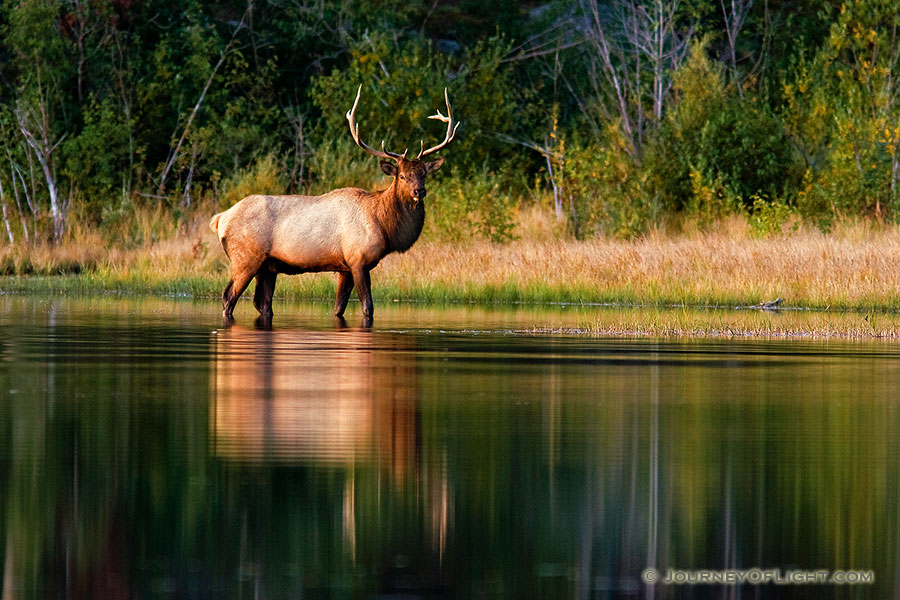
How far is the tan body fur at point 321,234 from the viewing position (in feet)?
75.9

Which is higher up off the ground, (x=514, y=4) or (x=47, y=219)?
(x=514, y=4)

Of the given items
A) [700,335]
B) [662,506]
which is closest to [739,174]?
[700,335]

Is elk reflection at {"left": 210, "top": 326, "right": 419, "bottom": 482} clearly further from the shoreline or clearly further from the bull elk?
the bull elk

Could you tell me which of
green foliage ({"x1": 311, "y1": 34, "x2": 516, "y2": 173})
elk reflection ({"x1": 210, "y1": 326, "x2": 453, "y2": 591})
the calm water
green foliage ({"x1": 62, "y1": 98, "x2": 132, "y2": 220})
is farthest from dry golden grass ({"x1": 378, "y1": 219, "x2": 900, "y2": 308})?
green foliage ({"x1": 62, "y1": 98, "x2": 132, "y2": 220})

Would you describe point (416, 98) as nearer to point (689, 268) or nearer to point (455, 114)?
point (455, 114)

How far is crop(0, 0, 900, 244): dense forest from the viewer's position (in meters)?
34.0

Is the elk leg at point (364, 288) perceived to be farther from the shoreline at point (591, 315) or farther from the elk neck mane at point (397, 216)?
the elk neck mane at point (397, 216)

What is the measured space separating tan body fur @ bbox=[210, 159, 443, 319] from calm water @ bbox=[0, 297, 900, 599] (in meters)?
7.62

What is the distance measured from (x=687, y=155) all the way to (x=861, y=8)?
559 centimetres

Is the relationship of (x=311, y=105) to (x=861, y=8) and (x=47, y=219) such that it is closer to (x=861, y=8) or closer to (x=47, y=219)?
(x=47, y=219)

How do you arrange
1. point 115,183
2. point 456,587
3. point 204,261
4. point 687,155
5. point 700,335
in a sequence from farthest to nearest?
point 115,183 < point 687,155 < point 204,261 < point 700,335 < point 456,587

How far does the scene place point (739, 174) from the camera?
1380 inches

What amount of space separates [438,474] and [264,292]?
1504cm

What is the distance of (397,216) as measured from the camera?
922 inches
